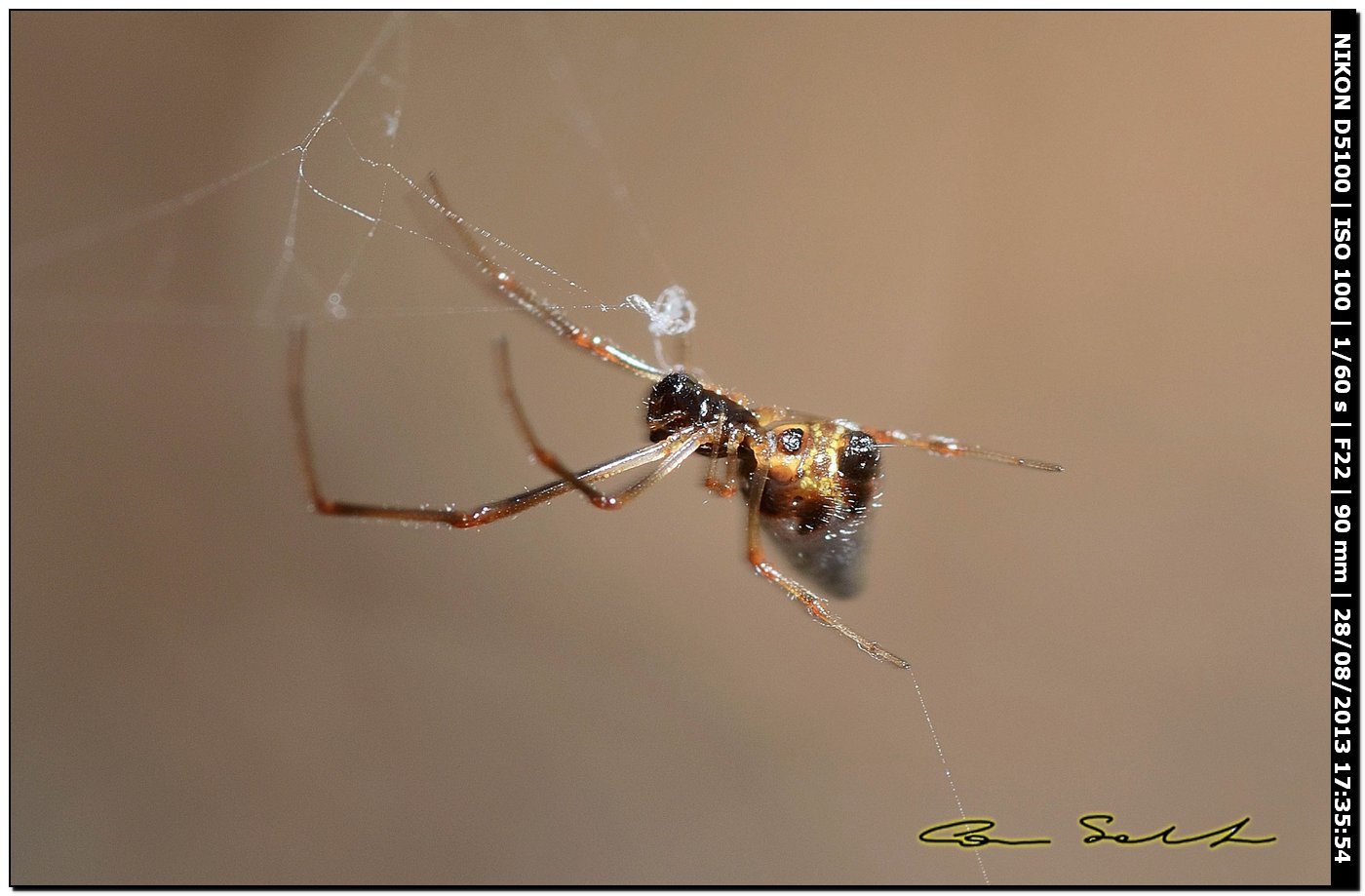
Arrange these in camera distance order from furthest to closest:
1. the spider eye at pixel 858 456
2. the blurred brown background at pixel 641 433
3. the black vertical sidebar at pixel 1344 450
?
1. the blurred brown background at pixel 641 433
2. the black vertical sidebar at pixel 1344 450
3. the spider eye at pixel 858 456

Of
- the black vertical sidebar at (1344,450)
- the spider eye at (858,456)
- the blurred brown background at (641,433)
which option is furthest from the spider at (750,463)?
the black vertical sidebar at (1344,450)

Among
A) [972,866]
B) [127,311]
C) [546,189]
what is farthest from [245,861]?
[546,189]

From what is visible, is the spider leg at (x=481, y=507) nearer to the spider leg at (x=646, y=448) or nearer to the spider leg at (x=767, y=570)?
the spider leg at (x=646, y=448)

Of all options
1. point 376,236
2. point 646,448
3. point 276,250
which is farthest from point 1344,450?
point 276,250

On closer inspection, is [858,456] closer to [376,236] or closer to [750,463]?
[750,463]

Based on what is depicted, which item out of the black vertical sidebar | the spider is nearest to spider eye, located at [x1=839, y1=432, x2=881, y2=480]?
the spider

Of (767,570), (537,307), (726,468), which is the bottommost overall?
(767,570)
